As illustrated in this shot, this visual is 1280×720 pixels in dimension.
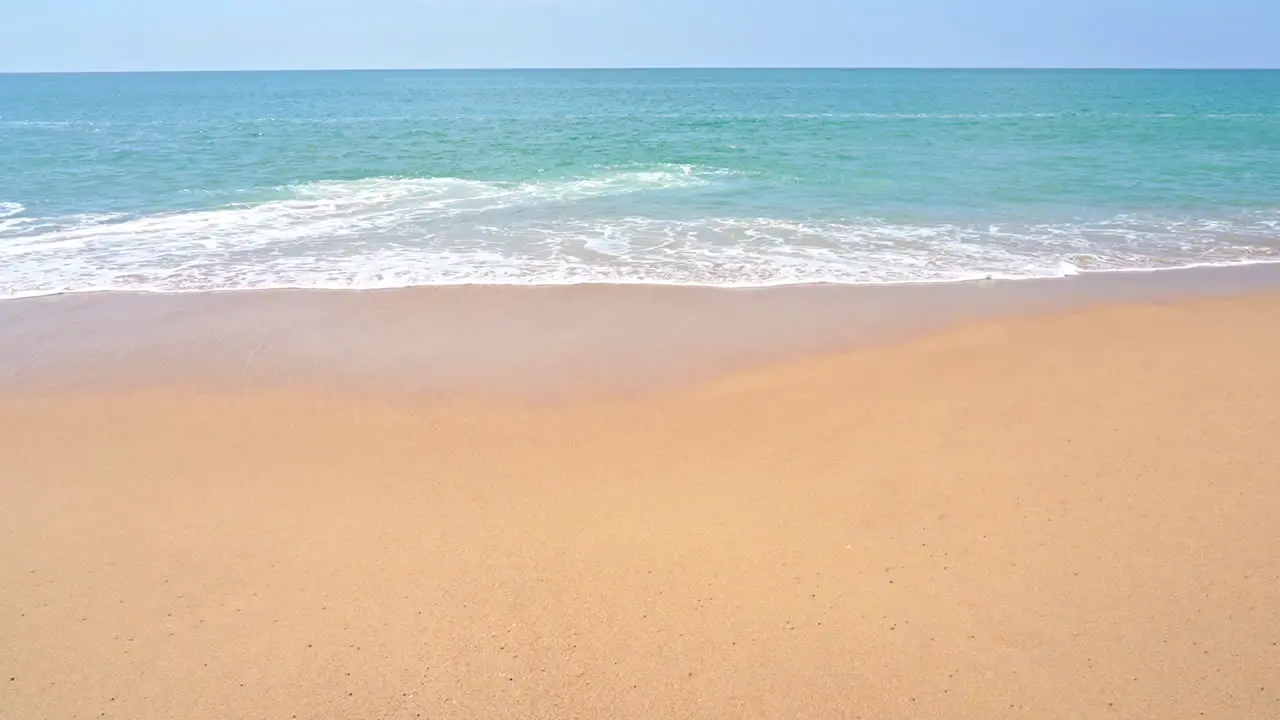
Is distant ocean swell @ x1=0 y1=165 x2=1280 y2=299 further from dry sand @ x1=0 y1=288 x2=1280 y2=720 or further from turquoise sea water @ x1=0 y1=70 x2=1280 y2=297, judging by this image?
dry sand @ x1=0 y1=288 x2=1280 y2=720

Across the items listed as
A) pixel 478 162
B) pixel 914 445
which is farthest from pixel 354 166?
pixel 914 445

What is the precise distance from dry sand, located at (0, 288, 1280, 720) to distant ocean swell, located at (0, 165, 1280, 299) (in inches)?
140

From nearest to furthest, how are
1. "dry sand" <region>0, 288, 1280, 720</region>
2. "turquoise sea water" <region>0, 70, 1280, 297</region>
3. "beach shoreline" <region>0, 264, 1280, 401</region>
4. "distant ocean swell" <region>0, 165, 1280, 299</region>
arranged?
"dry sand" <region>0, 288, 1280, 720</region> → "beach shoreline" <region>0, 264, 1280, 401</region> → "distant ocean swell" <region>0, 165, 1280, 299</region> → "turquoise sea water" <region>0, 70, 1280, 297</region>

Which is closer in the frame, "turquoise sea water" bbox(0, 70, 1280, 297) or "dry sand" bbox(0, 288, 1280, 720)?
"dry sand" bbox(0, 288, 1280, 720)

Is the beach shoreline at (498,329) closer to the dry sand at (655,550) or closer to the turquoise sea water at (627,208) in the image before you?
the dry sand at (655,550)

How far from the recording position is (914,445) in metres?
5.33

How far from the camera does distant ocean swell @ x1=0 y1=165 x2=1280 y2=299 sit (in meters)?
9.72

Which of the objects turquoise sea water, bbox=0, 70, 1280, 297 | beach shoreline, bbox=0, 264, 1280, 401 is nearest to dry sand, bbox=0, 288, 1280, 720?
beach shoreline, bbox=0, 264, 1280, 401

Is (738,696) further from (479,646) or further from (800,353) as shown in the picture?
(800,353)

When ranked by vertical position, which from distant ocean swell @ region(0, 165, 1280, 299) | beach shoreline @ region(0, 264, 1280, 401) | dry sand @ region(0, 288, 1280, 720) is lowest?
dry sand @ region(0, 288, 1280, 720)

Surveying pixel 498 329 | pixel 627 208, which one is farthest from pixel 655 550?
pixel 627 208

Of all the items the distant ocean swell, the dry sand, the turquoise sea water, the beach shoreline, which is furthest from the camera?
the turquoise sea water

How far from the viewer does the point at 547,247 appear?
37.1ft

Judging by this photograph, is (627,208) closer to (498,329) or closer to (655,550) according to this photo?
(498,329)
